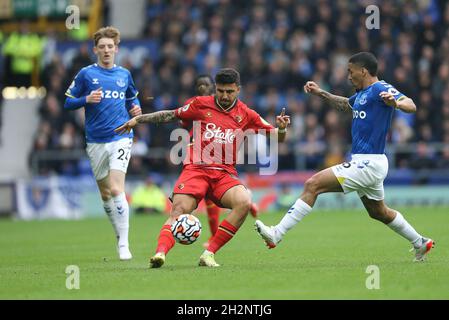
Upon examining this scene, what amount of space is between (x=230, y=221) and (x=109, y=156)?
275cm

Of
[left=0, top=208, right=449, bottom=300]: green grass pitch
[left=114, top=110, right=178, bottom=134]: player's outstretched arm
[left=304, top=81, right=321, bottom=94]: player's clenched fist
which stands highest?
[left=304, top=81, right=321, bottom=94]: player's clenched fist

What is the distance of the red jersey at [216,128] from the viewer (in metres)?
11.5

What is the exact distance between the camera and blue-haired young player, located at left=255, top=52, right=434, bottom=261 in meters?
11.3

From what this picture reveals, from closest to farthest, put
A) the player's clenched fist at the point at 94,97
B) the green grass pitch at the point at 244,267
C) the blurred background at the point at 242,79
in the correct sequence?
the green grass pitch at the point at 244,267 → the player's clenched fist at the point at 94,97 → the blurred background at the point at 242,79

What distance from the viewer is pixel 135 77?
28.5 meters

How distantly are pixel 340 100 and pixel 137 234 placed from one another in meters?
7.24

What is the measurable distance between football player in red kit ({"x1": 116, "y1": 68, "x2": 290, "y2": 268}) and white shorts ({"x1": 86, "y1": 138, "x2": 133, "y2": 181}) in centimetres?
166

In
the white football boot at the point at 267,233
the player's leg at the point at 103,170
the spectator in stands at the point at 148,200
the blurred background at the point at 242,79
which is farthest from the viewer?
the spectator in stands at the point at 148,200

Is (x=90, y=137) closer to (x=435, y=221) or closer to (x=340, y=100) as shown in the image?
(x=340, y=100)

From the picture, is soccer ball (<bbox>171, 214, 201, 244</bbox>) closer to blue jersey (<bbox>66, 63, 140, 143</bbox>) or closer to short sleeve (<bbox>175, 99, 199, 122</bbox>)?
short sleeve (<bbox>175, 99, 199, 122</bbox>)

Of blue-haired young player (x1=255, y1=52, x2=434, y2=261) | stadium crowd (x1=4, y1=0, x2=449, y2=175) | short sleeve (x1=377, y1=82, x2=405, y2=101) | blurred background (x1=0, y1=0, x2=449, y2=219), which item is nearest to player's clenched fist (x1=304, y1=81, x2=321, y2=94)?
blue-haired young player (x1=255, y1=52, x2=434, y2=261)

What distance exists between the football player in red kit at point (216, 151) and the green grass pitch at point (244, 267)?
58cm

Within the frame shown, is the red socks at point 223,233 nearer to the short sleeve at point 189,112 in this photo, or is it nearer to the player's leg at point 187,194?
the player's leg at point 187,194

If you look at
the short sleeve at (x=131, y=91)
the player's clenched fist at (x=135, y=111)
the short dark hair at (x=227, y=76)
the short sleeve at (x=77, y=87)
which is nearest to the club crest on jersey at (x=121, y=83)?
the short sleeve at (x=131, y=91)
